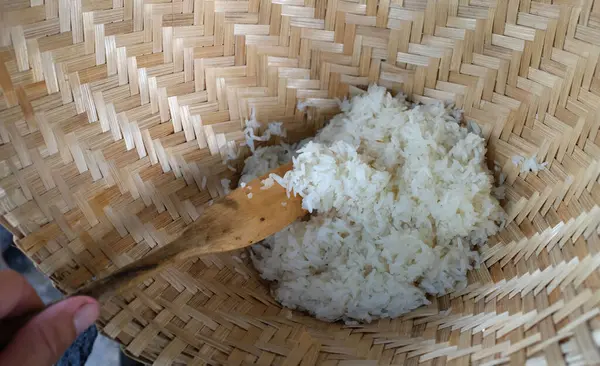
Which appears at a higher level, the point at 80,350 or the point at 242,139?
the point at 242,139

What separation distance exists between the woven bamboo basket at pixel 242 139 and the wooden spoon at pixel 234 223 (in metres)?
0.13

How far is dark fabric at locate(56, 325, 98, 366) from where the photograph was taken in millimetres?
1312

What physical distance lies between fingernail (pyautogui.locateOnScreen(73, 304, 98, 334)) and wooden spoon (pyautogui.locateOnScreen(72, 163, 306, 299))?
0.13 metres

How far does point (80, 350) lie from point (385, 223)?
91cm

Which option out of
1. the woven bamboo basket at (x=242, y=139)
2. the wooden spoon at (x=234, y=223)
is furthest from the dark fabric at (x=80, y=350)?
the wooden spoon at (x=234, y=223)

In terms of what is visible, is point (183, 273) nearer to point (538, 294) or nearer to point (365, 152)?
point (365, 152)

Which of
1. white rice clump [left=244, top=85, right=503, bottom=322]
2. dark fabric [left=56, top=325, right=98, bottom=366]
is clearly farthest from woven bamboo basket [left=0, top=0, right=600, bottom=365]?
dark fabric [left=56, top=325, right=98, bottom=366]

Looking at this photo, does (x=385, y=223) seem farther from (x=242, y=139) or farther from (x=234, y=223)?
(x=242, y=139)

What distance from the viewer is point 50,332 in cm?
84

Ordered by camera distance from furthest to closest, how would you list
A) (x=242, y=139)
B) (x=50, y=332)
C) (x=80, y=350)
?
(x=242, y=139)
(x=80, y=350)
(x=50, y=332)

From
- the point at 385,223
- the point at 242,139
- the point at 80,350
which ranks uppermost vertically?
the point at 242,139

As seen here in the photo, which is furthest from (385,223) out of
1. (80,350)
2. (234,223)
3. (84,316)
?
(80,350)

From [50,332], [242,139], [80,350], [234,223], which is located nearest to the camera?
[50,332]

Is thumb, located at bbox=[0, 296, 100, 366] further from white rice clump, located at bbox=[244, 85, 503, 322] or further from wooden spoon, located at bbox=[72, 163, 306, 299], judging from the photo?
white rice clump, located at bbox=[244, 85, 503, 322]
